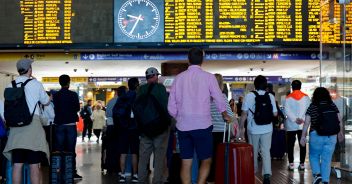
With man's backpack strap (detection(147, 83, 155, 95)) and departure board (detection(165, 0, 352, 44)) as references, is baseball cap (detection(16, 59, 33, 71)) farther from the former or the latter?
departure board (detection(165, 0, 352, 44))

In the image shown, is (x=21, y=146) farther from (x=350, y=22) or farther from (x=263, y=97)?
(x=350, y=22)

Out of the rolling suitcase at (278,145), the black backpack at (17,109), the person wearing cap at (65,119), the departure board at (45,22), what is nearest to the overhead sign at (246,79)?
the rolling suitcase at (278,145)

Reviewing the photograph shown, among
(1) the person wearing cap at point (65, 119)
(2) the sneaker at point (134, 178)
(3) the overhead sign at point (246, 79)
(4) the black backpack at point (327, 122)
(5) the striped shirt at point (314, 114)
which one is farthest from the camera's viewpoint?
(3) the overhead sign at point (246, 79)

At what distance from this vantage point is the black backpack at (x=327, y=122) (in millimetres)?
8180

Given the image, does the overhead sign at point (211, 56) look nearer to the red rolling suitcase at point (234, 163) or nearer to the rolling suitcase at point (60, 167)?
the rolling suitcase at point (60, 167)

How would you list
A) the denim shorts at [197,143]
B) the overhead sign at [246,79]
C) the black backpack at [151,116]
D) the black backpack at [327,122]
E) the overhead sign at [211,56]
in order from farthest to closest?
the overhead sign at [246,79] → the overhead sign at [211,56] → the black backpack at [327,122] → the black backpack at [151,116] → the denim shorts at [197,143]

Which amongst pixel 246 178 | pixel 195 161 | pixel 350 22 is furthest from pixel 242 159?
pixel 350 22

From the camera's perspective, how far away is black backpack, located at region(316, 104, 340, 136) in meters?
8.18

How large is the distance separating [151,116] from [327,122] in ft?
7.97

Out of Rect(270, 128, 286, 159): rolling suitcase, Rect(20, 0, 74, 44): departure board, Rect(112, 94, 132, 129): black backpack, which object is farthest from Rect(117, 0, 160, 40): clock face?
Rect(112, 94, 132, 129): black backpack

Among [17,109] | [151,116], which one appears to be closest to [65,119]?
[151,116]

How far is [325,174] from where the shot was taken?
8.38 metres

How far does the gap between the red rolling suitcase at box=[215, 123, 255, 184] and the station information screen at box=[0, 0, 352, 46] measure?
7827 millimetres

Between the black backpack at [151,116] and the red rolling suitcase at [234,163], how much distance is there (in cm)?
128
